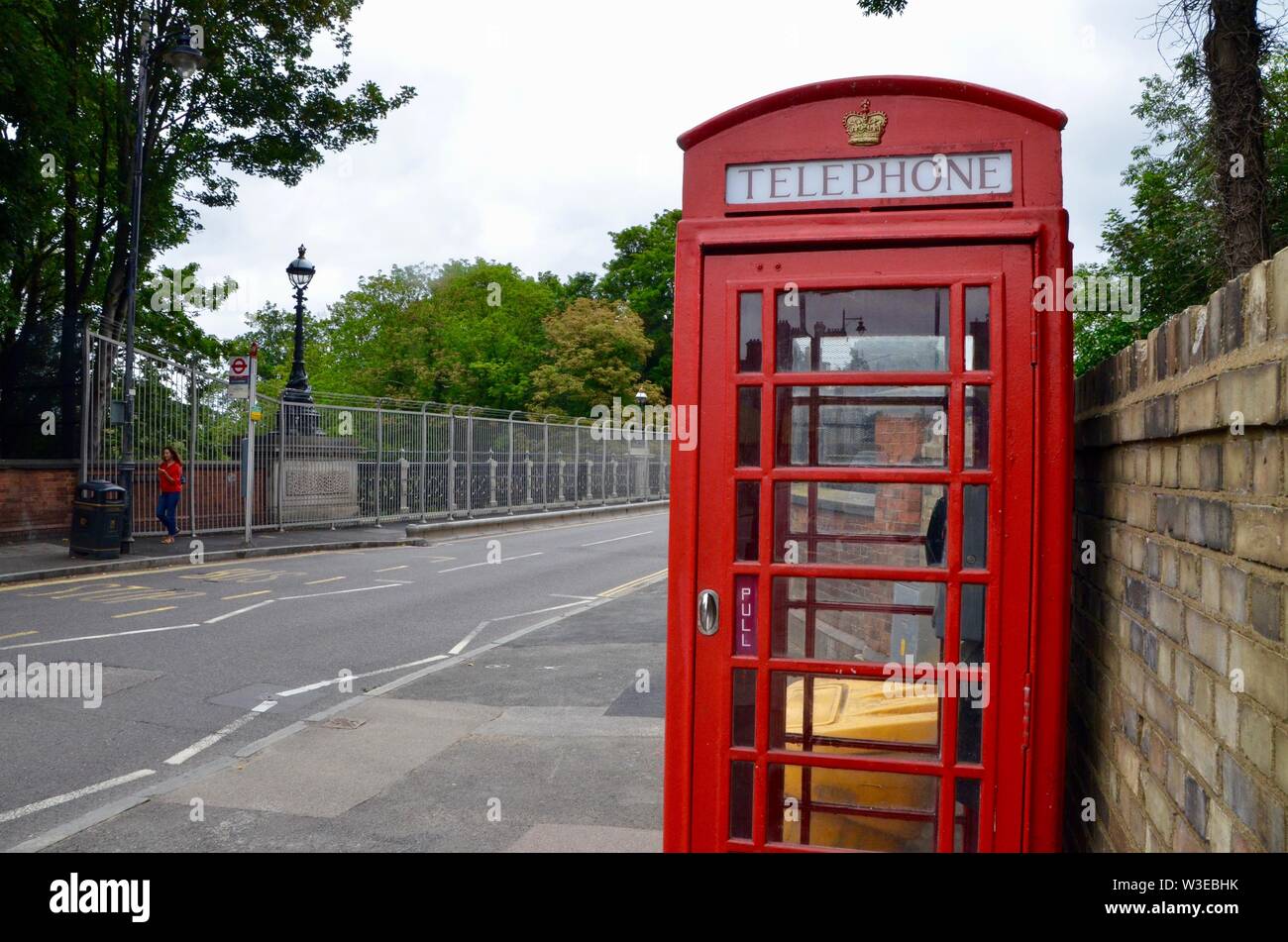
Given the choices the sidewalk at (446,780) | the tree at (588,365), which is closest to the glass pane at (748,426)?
the sidewalk at (446,780)

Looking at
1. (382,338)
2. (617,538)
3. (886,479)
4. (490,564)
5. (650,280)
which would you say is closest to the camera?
(886,479)

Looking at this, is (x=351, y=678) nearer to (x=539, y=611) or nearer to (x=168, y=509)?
(x=539, y=611)

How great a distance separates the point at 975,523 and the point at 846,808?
41.7 inches

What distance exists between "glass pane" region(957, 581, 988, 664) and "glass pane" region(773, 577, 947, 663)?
8cm

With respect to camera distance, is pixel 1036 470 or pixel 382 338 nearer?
pixel 1036 470

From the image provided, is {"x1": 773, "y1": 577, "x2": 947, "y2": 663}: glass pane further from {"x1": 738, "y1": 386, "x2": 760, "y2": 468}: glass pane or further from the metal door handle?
{"x1": 738, "y1": 386, "x2": 760, "y2": 468}: glass pane

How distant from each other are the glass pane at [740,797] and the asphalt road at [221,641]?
369 centimetres

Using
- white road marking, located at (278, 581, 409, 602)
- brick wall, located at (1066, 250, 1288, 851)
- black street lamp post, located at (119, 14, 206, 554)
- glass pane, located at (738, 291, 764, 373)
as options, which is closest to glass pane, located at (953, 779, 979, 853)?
brick wall, located at (1066, 250, 1288, 851)

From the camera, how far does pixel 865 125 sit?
343 cm

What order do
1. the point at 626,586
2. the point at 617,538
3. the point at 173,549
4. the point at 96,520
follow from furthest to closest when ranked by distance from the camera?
1. the point at 617,538
2. the point at 173,549
3. the point at 96,520
4. the point at 626,586

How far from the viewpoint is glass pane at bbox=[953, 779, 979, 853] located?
10.9ft

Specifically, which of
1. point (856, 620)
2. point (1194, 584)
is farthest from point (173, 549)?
point (1194, 584)

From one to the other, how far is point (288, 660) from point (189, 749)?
9.42 ft

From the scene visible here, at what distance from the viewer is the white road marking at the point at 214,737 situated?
662cm
